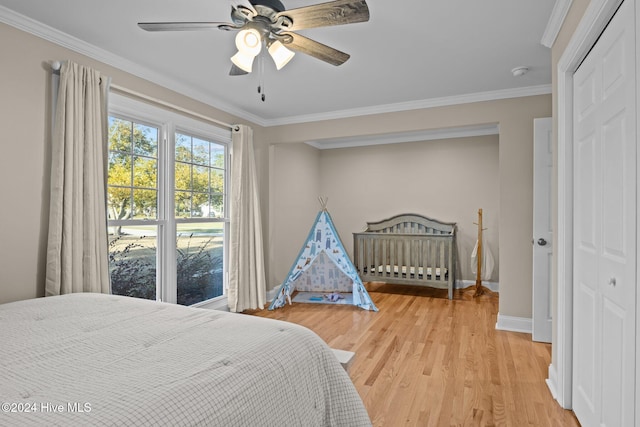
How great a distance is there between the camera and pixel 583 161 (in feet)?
6.14

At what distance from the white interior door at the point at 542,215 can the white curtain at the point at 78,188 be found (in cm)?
346

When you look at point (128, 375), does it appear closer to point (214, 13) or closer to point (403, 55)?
point (214, 13)

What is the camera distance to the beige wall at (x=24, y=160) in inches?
84.0

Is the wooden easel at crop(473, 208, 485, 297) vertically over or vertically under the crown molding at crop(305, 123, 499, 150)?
under

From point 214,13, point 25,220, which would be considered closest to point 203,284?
point 25,220

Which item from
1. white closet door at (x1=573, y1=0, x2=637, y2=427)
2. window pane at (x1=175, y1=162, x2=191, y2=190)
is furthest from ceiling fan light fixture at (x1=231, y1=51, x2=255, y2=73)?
window pane at (x1=175, y1=162, x2=191, y2=190)

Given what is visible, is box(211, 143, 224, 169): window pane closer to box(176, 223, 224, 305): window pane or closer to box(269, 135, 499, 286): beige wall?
box(176, 223, 224, 305): window pane

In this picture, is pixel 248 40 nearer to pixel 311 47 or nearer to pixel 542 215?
pixel 311 47

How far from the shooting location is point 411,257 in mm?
4953

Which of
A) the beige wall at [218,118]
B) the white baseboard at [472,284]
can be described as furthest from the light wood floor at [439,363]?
the white baseboard at [472,284]

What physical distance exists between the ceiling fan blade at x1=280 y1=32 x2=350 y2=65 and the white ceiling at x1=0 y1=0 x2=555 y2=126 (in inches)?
13.8

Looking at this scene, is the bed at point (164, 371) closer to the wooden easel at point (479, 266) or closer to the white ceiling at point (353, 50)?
the white ceiling at point (353, 50)

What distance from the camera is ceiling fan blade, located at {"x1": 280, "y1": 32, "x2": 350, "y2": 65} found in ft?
5.90

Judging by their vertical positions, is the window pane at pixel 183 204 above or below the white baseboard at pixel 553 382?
above
